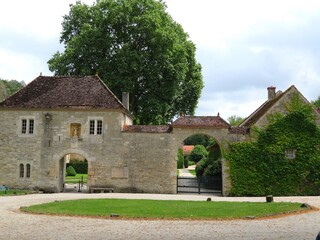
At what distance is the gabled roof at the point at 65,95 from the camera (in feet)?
97.3

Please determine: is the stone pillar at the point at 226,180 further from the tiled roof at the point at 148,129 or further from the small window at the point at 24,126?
the small window at the point at 24,126

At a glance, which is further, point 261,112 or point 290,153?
point 261,112

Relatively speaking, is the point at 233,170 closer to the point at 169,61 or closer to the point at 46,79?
the point at 169,61

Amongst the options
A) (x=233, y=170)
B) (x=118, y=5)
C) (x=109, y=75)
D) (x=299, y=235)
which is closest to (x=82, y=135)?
(x=109, y=75)

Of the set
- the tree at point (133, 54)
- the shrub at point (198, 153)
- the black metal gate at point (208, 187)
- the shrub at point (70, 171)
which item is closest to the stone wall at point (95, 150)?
the black metal gate at point (208, 187)

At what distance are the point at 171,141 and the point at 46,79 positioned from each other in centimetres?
1158

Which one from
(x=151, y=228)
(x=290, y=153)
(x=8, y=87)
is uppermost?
(x=8, y=87)

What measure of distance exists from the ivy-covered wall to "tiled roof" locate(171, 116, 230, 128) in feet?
5.90

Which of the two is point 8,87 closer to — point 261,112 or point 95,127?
point 95,127

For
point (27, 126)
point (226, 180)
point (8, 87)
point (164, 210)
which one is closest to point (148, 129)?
point (226, 180)

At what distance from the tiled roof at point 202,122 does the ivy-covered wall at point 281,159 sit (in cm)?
180

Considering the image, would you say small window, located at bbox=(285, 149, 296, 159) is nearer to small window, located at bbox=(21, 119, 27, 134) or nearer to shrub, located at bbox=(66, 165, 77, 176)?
small window, located at bbox=(21, 119, 27, 134)

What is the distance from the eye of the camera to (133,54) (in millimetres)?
35875

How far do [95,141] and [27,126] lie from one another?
5.33m
